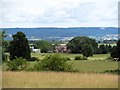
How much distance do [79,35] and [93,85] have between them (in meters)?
20.2

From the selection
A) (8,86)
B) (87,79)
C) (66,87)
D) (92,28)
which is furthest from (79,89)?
(92,28)

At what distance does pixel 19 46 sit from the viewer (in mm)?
21812

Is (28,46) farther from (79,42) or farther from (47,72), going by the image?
(47,72)

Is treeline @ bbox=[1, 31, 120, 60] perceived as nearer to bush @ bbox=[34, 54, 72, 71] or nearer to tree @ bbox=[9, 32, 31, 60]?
tree @ bbox=[9, 32, 31, 60]

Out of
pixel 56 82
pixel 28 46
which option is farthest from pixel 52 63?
pixel 28 46

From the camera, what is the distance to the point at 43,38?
27281 millimetres

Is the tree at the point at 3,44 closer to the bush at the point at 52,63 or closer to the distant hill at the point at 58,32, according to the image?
the distant hill at the point at 58,32

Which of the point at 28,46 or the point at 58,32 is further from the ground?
the point at 58,32

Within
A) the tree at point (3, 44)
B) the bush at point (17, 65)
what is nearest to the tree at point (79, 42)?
the tree at point (3, 44)

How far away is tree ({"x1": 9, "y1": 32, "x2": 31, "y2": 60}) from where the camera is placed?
70.4 feet

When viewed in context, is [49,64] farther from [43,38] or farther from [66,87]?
[43,38]

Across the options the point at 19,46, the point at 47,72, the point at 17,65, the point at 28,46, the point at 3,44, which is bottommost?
the point at 17,65

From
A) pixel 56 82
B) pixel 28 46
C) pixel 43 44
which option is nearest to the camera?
pixel 56 82

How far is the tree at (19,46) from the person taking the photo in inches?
845
